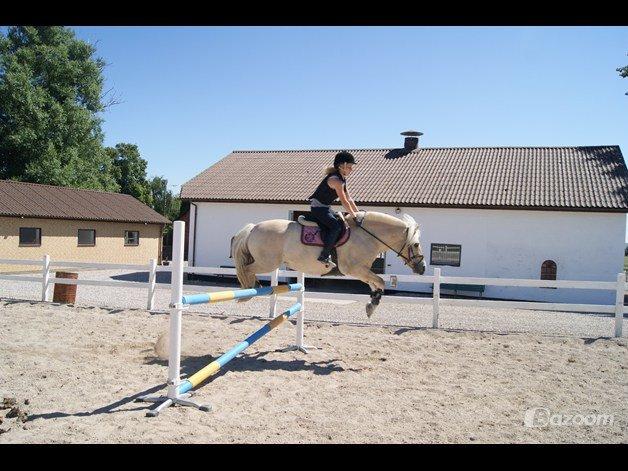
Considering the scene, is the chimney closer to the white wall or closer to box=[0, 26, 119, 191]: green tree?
the white wall

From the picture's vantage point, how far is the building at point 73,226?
765 inches

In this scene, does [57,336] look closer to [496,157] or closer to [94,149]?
[496,157]

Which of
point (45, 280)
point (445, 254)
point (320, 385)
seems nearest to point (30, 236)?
point (45, 280)

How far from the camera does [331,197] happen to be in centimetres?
514

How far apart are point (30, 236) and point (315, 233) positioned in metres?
19.1

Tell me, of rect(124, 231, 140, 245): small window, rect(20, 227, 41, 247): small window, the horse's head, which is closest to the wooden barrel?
the horse's head

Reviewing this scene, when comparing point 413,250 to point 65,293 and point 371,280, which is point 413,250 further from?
point 65,293

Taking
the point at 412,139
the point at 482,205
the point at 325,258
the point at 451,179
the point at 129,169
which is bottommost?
the point at 325,258

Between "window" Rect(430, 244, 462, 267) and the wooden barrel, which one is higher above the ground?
"window" Rect(430, 244, 462, 267)

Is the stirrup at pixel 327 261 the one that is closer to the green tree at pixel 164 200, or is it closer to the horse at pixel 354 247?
the horse at pixel 354 247

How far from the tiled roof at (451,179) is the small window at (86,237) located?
6.39 m

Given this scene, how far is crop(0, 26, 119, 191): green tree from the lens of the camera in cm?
2752
